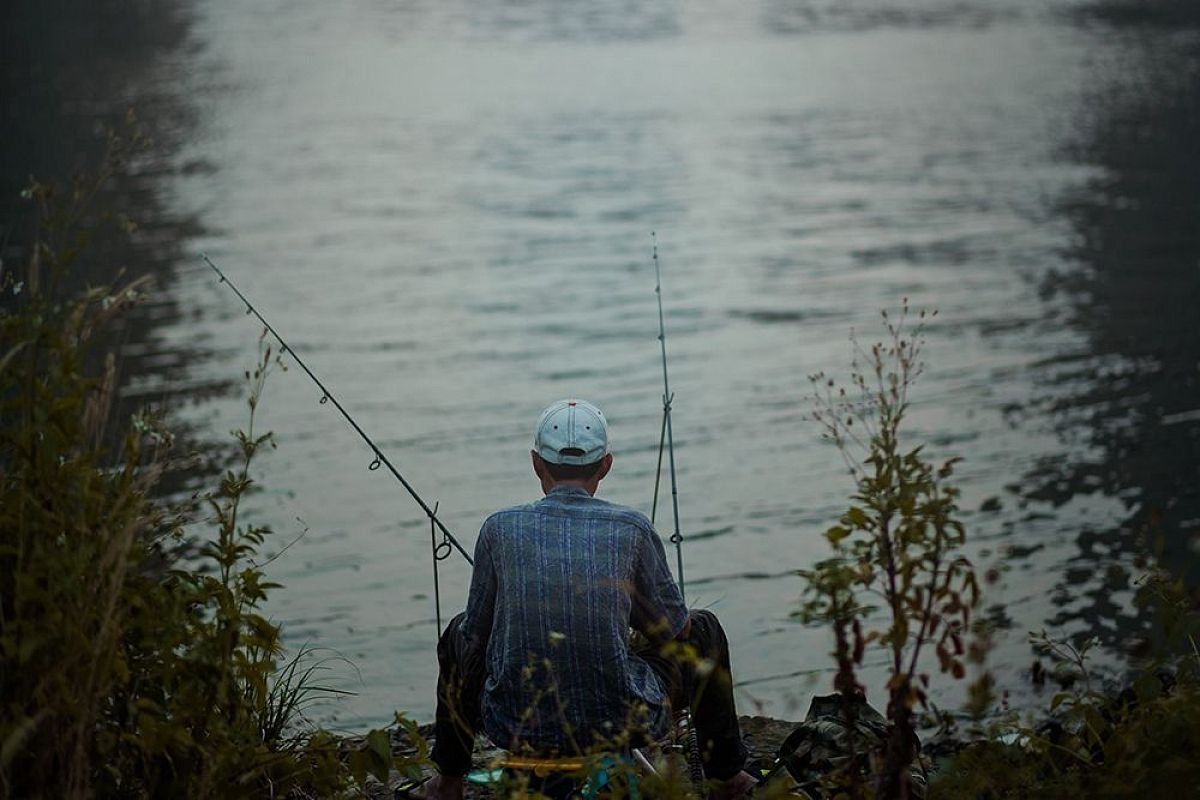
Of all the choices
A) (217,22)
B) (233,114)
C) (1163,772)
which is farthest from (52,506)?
(217,22)

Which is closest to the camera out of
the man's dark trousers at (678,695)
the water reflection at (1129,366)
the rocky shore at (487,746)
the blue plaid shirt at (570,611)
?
the blue plaid shirt at (570,611)

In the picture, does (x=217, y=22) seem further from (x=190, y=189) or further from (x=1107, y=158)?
(x=1107, y=158)

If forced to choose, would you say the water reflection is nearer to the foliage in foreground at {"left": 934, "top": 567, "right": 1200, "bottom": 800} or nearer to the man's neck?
the foliage in foreground at {"left": 934, "top": 567, "right": 1200, "bottom": 800}

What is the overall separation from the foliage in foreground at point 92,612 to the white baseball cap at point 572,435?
0.77m

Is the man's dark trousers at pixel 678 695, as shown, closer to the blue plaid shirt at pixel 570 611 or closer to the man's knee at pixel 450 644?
the man's knee at pixel 450 644

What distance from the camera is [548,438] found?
15.8ft

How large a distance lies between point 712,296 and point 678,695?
45.9ft

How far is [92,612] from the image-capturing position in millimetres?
3979

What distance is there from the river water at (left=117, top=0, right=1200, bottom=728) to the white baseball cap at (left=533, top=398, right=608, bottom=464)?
3.76 feet

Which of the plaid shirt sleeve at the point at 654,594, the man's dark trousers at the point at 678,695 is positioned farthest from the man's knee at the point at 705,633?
the plaid shirt sleeve at the point at 654,594

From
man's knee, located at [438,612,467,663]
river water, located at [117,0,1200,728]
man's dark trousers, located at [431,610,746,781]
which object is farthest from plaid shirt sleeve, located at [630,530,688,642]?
river water, located at [117,0,1200,728]

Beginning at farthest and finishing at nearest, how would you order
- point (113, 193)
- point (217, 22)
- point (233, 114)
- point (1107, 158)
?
point (217, 22)
point (233, 114)
point (1107, 158)
point (113, 193)

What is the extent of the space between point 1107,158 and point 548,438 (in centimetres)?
2378

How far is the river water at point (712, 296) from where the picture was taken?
1080 cm
